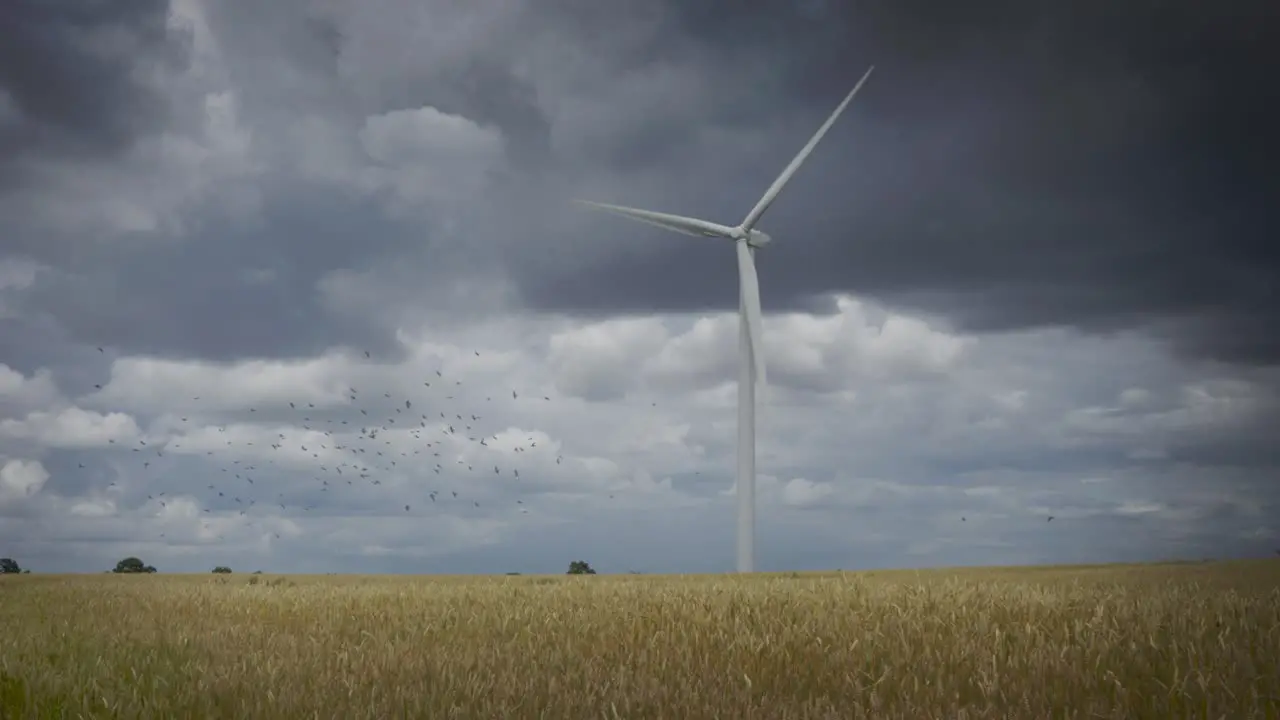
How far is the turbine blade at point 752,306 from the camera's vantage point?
43125 mm

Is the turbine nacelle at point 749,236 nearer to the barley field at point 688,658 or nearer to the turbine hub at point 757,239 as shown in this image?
the turbine hub at point 757,239

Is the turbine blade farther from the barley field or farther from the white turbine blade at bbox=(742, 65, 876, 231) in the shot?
the barley field

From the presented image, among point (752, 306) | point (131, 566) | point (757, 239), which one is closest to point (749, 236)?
point (757, 239)

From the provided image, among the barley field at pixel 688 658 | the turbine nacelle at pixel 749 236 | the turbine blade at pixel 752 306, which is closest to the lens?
the barley field at pixel 688 658

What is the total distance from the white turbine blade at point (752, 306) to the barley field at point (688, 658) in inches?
1008

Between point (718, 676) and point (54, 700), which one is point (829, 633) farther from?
point (54, 700)

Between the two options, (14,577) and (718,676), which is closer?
(718,676)

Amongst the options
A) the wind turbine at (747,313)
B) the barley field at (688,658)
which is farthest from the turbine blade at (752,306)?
the barley field at (688,658)

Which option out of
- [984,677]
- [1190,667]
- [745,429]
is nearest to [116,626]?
[984,677]

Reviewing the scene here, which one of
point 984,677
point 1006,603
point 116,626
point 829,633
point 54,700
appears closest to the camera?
point 984,677

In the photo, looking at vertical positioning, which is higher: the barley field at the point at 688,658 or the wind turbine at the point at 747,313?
the wind turbine at the point at 747,313

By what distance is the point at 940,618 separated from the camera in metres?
13.5

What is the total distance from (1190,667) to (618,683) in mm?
5088

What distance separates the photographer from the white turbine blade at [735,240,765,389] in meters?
43.1
